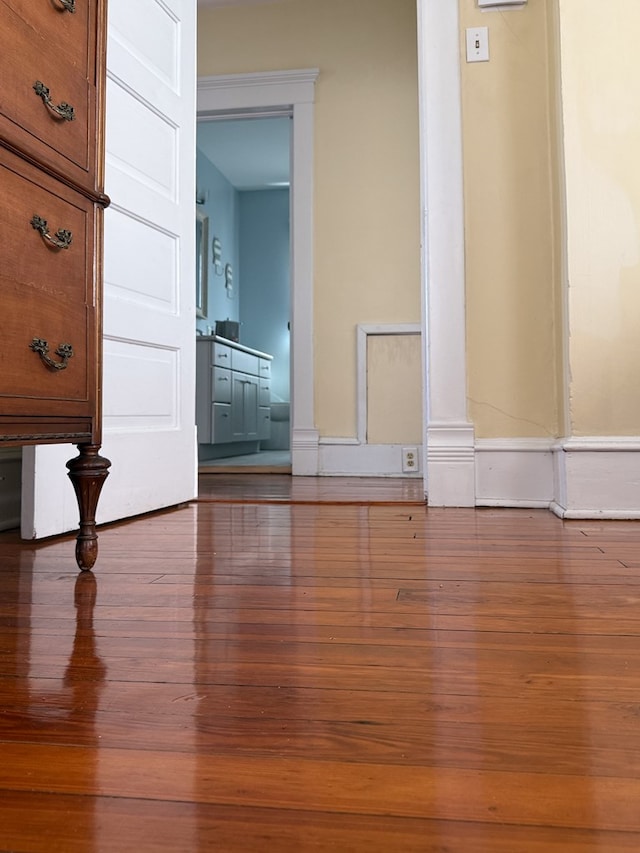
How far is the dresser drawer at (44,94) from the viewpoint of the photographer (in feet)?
3.67

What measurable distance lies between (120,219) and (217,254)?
5.49 meters

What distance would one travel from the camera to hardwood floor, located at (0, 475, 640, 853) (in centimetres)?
46

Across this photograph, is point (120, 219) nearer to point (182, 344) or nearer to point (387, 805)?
point (182, 344)

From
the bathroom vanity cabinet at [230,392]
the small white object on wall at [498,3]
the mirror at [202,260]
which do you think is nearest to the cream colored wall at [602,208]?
the small white object on wall at [498,3]

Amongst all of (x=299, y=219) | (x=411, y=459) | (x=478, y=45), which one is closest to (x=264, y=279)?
(x=299, y=219)

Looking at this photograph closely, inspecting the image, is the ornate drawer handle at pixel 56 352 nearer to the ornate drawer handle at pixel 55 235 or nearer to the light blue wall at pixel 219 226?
the ornate drawer handle at pixel 55 235

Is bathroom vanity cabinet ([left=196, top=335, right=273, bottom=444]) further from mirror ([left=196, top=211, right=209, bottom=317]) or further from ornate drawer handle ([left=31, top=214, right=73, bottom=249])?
ornate drawer handle ([left=31, top=214, right=73, bottom=249])

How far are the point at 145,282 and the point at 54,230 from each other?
895mm

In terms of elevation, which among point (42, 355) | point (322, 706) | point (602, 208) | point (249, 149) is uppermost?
point (249, 149)

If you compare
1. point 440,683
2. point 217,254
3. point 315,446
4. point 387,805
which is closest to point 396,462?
point 315,446

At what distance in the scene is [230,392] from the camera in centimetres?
562

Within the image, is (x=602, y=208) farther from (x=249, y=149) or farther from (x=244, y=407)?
(x=249, y=149)

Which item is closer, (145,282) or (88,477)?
(88,477)

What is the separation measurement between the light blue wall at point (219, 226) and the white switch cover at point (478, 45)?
14.1 ft
